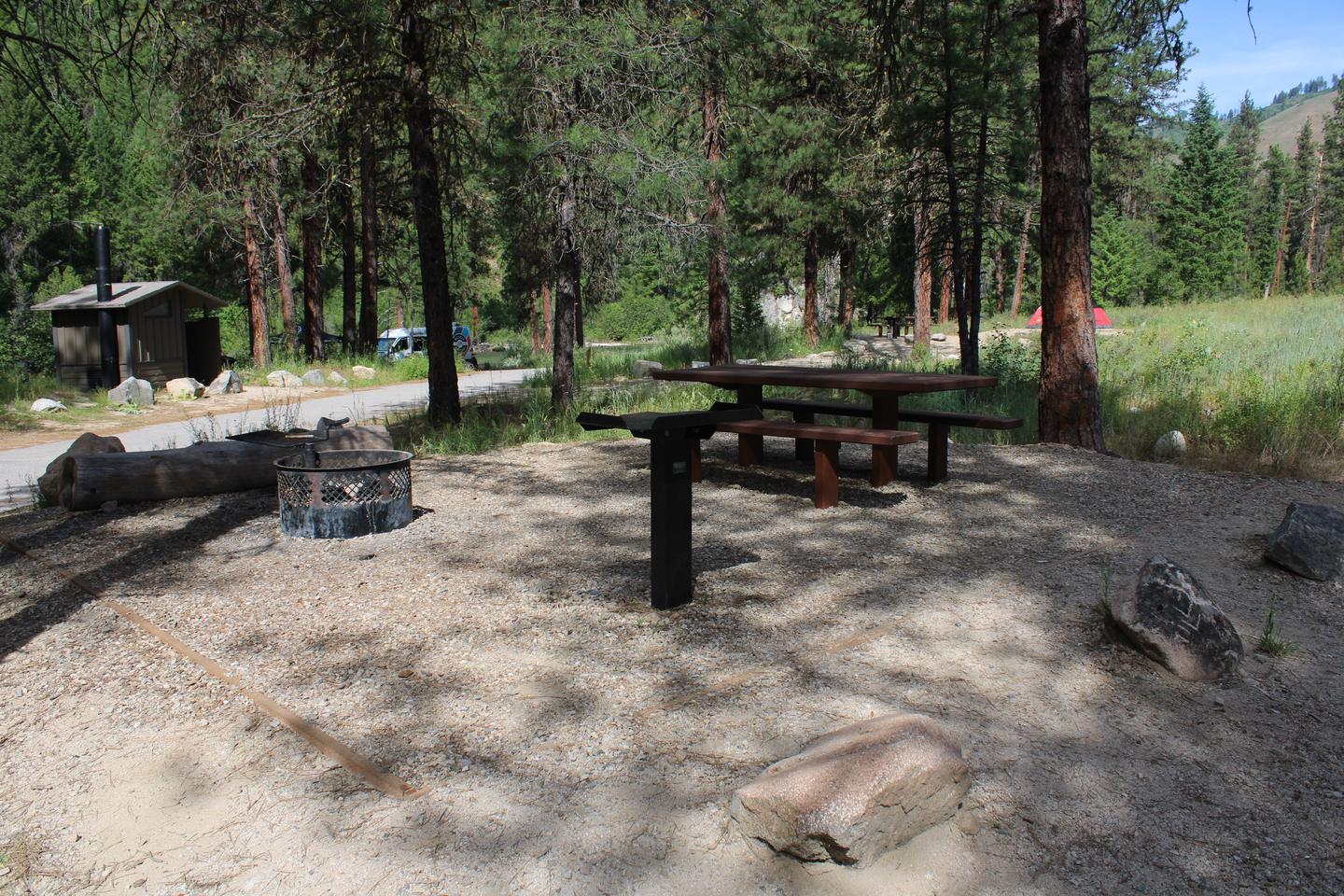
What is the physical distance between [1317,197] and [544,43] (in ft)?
277

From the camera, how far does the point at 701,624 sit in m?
4.35

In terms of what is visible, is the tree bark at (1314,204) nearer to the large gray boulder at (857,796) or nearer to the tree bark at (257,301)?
the tree bark at (257,301)

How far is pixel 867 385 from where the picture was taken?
643 centimetres

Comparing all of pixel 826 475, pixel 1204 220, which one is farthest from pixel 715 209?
pixel 1204 220

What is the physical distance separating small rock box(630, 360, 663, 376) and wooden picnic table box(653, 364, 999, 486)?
38.9 feet

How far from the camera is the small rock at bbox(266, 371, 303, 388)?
1947 centimetres

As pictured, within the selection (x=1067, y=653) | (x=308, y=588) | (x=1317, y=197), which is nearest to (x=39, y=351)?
(x=308, y=588)

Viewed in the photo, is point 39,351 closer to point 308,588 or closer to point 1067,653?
point 308,588

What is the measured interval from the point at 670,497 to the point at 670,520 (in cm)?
11

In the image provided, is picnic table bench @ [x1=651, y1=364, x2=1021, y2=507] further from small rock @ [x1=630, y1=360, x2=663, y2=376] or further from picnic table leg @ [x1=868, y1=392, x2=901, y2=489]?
small rock @ [x1=630, y1=360, x2=663, y2=376]

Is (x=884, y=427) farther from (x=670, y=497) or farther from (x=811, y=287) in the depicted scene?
(x=811, y=287)

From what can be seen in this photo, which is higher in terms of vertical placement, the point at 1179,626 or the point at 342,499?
the point at 342,499

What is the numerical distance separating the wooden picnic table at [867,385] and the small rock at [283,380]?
1371cm

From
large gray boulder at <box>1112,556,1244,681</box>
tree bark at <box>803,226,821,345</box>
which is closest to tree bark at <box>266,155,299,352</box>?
tree bark at <box>803,226,821,345</box>
